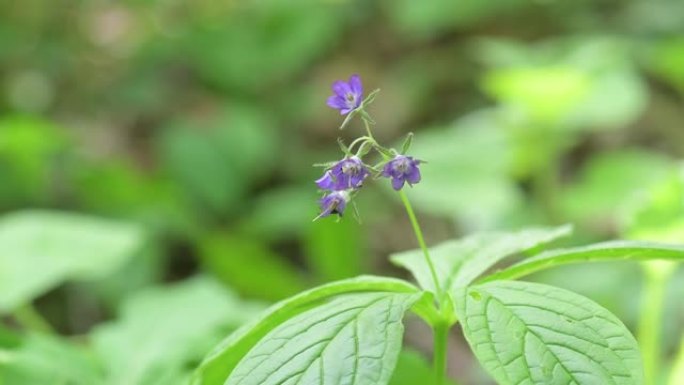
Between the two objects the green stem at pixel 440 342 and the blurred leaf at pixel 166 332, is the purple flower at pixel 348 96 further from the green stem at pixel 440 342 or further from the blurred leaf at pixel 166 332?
the blurred leaf at pixel 166 332

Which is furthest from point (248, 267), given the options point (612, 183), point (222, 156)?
point (612, 183)

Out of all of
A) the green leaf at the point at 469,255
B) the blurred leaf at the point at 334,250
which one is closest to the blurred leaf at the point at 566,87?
the blurred leaf at the point at 334,250

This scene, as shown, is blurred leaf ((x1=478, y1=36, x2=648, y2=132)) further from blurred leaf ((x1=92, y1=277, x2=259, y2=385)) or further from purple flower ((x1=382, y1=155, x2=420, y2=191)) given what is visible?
purple flower ((x1=382, y1=155, x2=420, y2=191))

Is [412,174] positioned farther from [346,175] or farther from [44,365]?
[44,365]

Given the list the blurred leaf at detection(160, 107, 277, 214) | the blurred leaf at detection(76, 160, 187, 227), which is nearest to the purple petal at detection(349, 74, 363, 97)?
the blurred leaf at detection(76, 160, 187, 227)


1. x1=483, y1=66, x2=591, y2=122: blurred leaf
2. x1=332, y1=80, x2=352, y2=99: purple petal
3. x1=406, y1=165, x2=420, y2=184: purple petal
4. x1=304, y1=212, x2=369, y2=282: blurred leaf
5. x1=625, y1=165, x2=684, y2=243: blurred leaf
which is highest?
x1=483, y1=66, x2=591, y2=122: blurred leaf

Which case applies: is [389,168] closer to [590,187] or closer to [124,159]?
[590,187]

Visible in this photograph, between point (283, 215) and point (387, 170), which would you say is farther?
point (283, 215)
